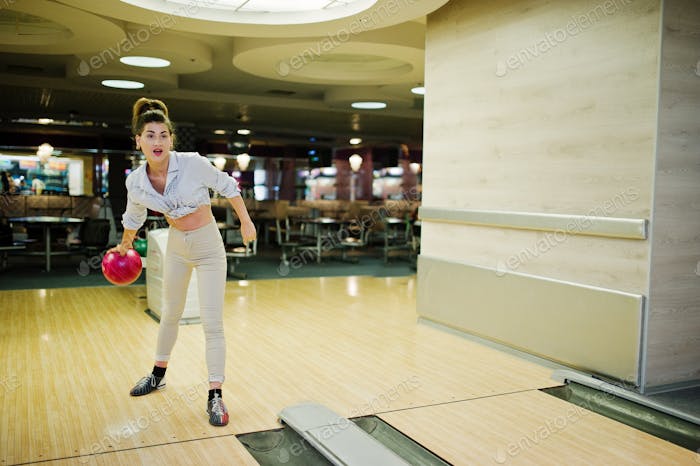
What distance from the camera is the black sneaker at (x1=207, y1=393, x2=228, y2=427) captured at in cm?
321

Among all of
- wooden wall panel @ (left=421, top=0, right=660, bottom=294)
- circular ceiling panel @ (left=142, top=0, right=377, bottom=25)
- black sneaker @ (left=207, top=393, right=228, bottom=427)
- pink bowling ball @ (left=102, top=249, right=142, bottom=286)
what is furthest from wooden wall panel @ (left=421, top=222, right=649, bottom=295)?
pink bowling ball @ (left=102, top=249, right=142, bottom=286)

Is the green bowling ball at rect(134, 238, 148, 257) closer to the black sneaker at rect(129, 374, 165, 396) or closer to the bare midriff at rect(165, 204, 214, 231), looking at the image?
the black sneaker at rect(129, 374, 165, 396)

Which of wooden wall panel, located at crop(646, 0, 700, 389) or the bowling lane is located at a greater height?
wooden wall panel, located at crop(646, 0, 700, 389)

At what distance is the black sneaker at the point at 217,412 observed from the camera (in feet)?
10.5

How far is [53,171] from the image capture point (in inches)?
762

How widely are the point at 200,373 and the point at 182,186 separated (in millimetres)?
1587

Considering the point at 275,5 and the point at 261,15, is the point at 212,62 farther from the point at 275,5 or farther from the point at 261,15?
the point at 275,5

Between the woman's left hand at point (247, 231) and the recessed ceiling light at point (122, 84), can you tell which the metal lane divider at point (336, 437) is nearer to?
the woman's left hand at point (247, 231)

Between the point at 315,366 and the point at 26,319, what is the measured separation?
318cm

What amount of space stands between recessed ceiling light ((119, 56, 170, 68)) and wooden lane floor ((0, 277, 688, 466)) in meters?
3.73

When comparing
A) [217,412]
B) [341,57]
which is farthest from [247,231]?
[341,57]

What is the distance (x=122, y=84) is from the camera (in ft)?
34.3

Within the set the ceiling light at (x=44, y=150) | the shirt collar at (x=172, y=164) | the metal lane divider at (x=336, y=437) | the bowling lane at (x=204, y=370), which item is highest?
the ceiling light at (x=44, y=150)

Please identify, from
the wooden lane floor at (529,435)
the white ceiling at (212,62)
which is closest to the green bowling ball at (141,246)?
the white ceiling at (212,62)
